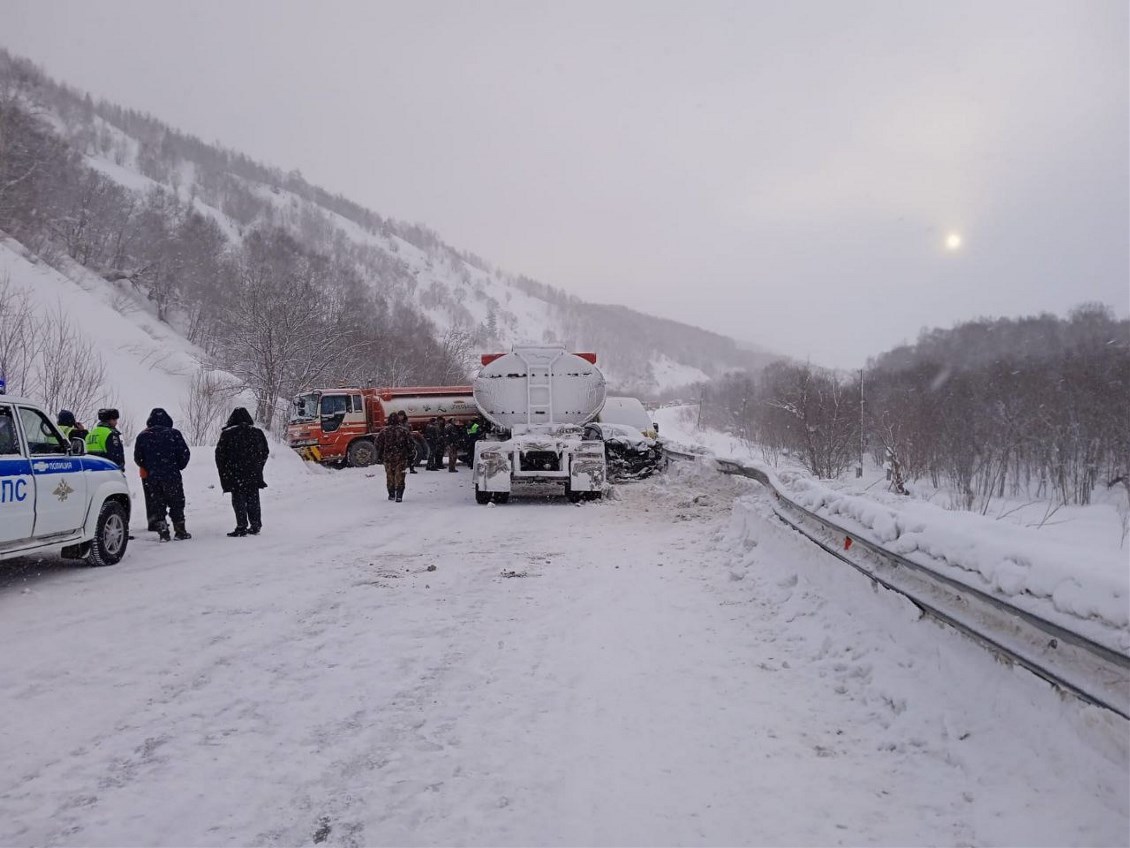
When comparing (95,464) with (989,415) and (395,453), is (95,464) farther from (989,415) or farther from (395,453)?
(989,415)

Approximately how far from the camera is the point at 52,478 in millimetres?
7367

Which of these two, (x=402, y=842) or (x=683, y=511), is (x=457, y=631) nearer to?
(x=402, y=842)

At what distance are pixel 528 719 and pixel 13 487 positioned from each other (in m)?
5.92

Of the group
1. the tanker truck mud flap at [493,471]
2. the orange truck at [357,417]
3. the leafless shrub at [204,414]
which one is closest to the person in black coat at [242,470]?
the tanker truck mud flap at [493,471]

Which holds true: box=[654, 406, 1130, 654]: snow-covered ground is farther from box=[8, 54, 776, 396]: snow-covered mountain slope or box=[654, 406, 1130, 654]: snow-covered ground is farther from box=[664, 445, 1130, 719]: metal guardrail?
box=[8, 54, 776, 396]: snow-covered mountain slope

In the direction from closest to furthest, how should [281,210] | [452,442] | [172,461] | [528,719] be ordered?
[528,719], [172,461], [452,442], [281,210]

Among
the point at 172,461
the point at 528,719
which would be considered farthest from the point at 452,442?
the point at 528,719

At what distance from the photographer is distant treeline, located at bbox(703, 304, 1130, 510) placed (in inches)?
1463

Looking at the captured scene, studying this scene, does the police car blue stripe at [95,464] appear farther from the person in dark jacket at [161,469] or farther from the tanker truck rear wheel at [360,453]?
the tanker truck rear wheel at [360,453]

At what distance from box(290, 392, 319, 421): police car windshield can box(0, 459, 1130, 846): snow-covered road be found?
18.1 meters

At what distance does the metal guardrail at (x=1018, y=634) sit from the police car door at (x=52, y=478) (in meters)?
7.75

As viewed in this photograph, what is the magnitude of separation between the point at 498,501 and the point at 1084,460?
40322mm

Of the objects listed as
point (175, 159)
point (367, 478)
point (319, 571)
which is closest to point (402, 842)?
point (319, 571)

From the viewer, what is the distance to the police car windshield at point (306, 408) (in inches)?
981
